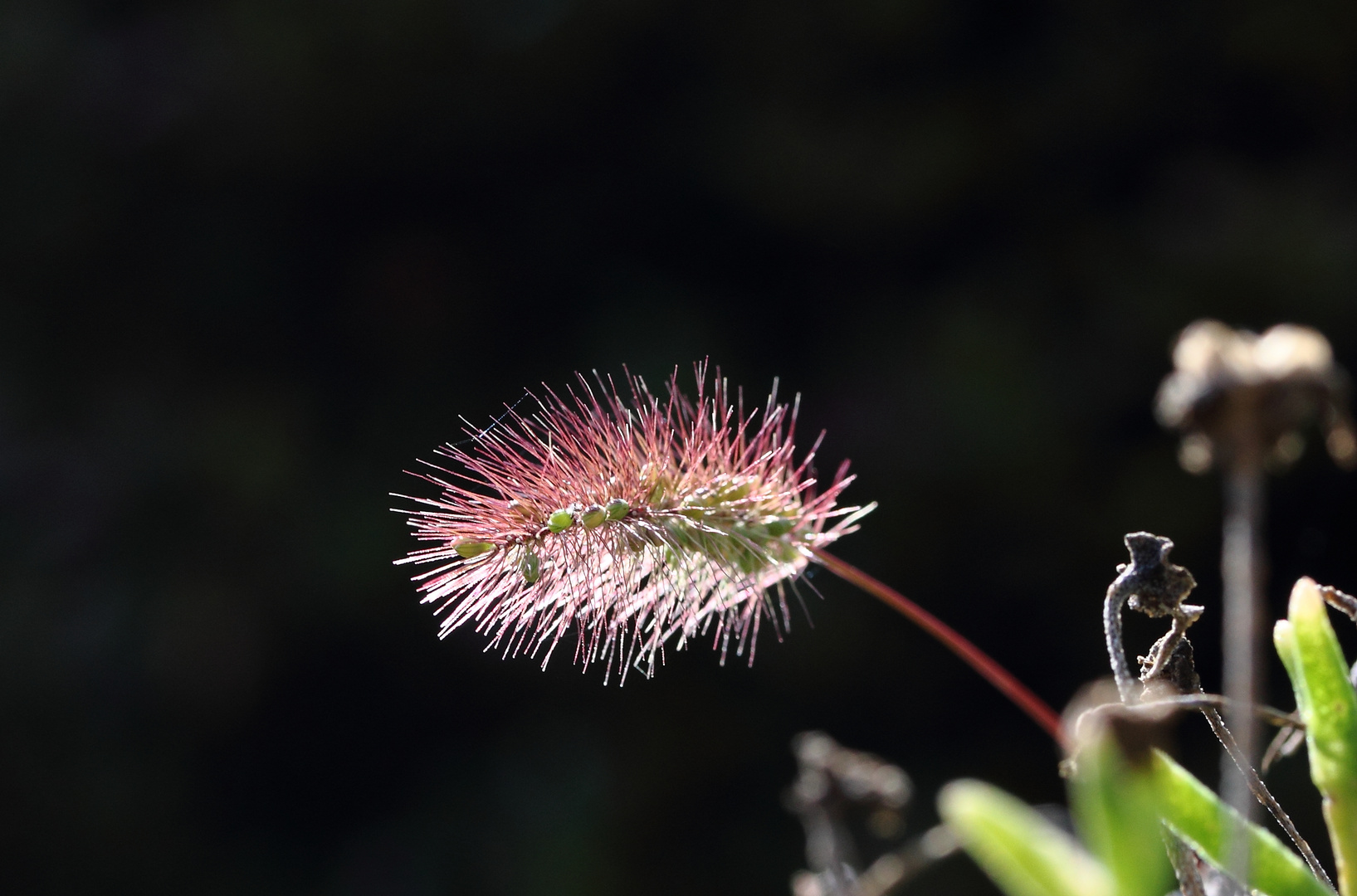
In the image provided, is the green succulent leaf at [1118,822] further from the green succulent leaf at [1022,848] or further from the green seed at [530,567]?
the green seed at [530,567]

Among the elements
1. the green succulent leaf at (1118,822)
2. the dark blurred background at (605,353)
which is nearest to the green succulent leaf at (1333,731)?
the green succulent leaf at (1118,822)

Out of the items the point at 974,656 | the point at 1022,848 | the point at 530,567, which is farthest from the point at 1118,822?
the point at 530,567

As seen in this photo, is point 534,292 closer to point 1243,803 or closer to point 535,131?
point 535,131

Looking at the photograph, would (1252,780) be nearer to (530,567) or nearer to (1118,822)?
(1118,822)

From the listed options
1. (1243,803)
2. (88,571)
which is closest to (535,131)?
(88,571)

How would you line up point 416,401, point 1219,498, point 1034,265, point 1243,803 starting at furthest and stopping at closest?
point 416,401 → point 1034,265 → point 1219,498 → point 1243,803

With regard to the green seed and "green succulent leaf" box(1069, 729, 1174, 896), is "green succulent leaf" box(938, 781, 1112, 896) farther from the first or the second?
the green seed

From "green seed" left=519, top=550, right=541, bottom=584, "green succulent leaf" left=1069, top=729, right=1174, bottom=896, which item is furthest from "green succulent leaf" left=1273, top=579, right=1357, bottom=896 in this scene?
"green seed" left=519, top=550, right=541, bottom=584
